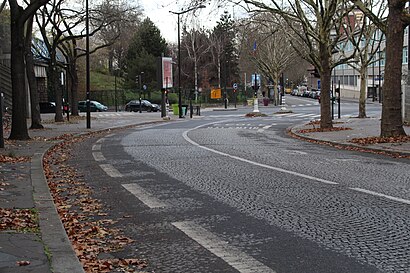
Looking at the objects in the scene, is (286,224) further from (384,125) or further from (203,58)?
(203,58)

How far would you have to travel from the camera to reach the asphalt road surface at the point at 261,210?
616 cm

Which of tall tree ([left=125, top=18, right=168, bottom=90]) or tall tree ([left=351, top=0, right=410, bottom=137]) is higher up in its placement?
tall tree ([left=125, top=18, right=168, bottom=90])

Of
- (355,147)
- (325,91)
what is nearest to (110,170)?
(355,147)

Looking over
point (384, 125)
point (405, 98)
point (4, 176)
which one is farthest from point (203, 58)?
point (4, 176)

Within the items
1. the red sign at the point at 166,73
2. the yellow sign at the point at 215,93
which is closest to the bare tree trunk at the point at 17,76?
the red sign at the point at 166,73

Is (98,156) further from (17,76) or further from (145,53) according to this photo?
(145,53)

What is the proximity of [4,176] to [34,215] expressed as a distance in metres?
4.44

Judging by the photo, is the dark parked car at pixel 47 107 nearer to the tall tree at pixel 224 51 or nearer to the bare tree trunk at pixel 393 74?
the tall tree at pixel 224 51

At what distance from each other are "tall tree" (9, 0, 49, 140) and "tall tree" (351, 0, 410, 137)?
1218 centimetres

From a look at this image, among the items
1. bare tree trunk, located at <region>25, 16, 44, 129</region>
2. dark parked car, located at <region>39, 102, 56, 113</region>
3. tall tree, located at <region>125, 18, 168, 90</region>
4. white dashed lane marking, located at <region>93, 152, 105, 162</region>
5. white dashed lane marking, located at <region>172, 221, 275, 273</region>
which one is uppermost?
tall tree, located at <region>125, 18, 168, 90</region>

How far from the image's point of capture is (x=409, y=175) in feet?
40.3

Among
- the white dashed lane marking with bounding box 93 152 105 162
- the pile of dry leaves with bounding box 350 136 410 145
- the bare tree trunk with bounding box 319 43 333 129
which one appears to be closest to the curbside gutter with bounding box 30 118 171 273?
the white dashed lane marking with bounding box 93 152 105 162

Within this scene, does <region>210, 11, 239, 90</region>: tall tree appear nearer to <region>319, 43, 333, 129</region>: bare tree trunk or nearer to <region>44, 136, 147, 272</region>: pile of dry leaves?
<region>319, 43, 333, 129</region>: bare tree trunk

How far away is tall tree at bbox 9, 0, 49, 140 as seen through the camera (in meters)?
22.8
